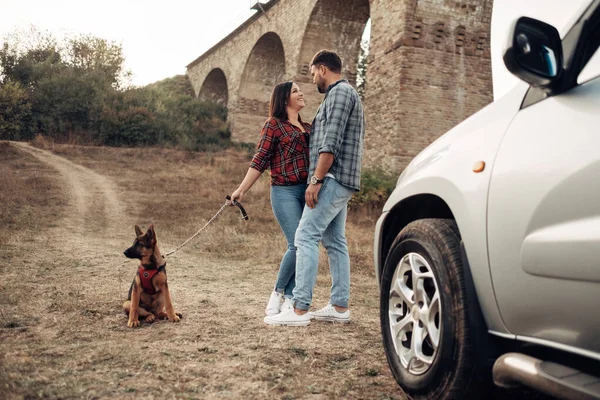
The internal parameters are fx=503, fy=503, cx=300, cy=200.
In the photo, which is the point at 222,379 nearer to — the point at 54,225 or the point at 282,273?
the point at 282,273

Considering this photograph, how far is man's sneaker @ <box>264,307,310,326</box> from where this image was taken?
3.55 m

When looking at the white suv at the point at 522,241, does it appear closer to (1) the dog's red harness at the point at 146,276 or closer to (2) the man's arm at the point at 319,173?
(2) the man's arm at the point at 319,173

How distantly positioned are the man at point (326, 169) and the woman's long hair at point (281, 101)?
0.25 meters

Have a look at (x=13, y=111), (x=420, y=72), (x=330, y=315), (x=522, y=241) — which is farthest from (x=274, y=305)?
(x=13, y=111)

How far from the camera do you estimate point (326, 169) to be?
3406 millimetres

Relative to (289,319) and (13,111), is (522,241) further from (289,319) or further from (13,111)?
(13,111)

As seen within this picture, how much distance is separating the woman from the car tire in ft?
4.60

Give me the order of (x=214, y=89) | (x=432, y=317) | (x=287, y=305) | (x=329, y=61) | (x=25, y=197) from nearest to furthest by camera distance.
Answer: (x=432, y=317)
(x=329, y=61)
(x=287, y=305)
(x=25, y=197)
(x=214, y=89)

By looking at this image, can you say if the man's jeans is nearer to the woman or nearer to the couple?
the couple

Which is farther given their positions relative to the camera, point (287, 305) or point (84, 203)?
point (84, 203)

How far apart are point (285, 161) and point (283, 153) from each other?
0.22 feet

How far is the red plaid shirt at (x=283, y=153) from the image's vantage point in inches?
147

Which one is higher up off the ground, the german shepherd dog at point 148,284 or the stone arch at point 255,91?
the stone arch at point 255,91

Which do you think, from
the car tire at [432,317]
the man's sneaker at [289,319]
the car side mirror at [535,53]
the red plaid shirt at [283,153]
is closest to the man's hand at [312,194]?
the red plaid shirt at [283,153]
